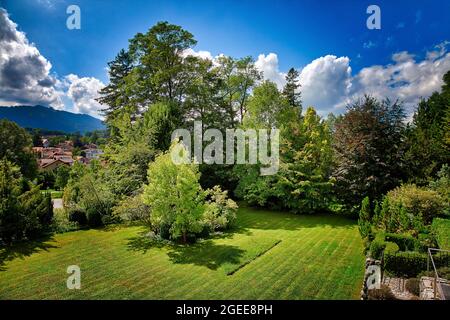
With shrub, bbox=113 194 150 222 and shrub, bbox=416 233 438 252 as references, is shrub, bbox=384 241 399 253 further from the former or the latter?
shrub, bbox=113 194 150 222

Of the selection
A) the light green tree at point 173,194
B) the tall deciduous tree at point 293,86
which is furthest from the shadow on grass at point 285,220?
the tall deciduous tree at point 293,86

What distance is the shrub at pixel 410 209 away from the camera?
553 inches

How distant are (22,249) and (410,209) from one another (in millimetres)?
20500

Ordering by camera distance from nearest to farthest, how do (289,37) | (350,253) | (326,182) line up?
(350,253) < (289,37) < (326,182)

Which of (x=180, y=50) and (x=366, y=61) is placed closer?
(x=366, y=61)

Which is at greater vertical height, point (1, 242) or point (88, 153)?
point (88, 153)

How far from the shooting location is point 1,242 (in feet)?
46.0

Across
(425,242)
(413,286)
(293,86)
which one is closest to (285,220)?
(425,242)

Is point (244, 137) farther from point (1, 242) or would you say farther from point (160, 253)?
point (1, 242)

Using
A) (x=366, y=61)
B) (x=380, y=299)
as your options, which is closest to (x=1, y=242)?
(x=380, y=299)

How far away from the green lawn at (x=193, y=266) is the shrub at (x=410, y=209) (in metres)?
2.16

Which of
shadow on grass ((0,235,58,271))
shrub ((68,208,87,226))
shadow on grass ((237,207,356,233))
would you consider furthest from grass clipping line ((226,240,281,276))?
shrub ((68,208,87,226))

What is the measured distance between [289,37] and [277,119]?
315 inches

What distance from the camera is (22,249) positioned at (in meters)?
13.5
